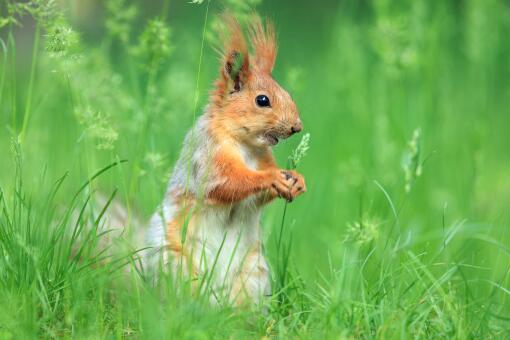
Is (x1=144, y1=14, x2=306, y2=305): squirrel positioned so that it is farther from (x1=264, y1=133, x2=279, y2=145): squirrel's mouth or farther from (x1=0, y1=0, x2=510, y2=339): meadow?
(x1=0, y1=0, x2=510, y2=339): meadow

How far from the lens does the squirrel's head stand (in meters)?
3.44

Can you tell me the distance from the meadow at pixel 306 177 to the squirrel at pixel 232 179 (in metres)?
0.11

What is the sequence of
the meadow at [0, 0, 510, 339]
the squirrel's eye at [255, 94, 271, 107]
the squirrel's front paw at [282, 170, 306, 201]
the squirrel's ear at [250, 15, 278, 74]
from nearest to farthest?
the meadow at [0, 0, 510, 339], the squirrel's front paw at [282, 170, 306, 201], the squirrel's eye at [255, 94, 271, 107], the squirrel's ear at [250, 15, 278, 74]

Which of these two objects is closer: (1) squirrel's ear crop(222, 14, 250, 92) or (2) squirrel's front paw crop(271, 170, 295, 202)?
(2) squirrel's front paw crop(271, 170, 295, 202)

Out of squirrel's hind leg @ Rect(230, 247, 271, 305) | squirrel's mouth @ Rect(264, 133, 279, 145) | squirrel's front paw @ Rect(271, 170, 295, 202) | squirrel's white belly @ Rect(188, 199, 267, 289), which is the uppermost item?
squirrel's mouth @ Rect(264, 133, 279, 145)

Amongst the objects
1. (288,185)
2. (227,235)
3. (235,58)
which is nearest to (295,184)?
(288,185)

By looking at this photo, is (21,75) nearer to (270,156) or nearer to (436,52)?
(436,52)

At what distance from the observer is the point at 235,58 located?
3.58 m

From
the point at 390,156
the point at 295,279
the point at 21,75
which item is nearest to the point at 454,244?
the point at 390,156

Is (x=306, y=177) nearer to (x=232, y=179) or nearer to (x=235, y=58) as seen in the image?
(x=235, y=58)

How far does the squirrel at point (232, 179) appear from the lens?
331 cm

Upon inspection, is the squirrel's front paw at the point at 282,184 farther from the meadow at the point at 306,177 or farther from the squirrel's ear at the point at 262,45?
the squirrel's ear at the point at 262,45

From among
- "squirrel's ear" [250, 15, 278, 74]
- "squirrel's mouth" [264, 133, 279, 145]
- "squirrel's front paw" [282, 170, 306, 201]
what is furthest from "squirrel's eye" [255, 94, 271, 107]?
"squirrel's front paw" [282, 170, 306, 201]

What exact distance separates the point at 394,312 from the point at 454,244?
243 cm
